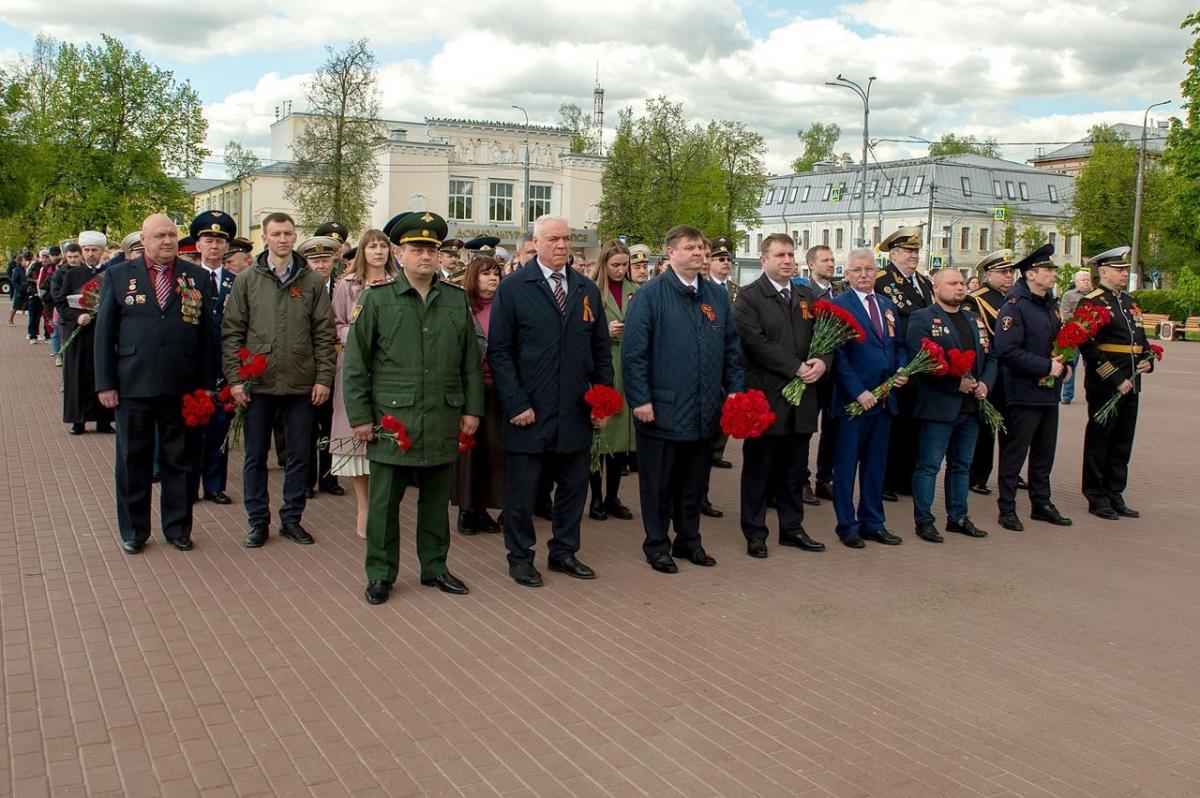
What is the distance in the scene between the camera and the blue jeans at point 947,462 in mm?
8719

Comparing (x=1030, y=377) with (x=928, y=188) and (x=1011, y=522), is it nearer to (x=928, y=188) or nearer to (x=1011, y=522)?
(x=1011, y=522)

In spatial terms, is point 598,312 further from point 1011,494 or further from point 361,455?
point 1011,494

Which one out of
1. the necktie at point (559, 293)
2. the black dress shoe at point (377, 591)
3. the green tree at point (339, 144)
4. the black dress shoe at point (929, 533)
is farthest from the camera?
the green tree at point (339, 144)

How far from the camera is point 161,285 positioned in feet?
24.7

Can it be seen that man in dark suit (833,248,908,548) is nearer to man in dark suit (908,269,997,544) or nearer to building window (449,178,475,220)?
man in dark suit (908,269,997,544)

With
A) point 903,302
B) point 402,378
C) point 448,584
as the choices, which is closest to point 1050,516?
point 903,302

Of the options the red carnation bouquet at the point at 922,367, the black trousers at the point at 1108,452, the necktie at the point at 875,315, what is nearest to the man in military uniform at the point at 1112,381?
the black trousers at the point at 1108,452

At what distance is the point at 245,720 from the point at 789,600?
3347 mm

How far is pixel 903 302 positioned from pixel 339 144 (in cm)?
4393

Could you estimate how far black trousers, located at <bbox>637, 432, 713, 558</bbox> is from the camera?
7434 mm

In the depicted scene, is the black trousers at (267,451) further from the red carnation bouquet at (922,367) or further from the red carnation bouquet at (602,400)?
the red carnation bouquet at (922,367)

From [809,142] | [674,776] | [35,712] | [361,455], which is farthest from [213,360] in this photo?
[809,142]

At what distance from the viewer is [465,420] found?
6812mm

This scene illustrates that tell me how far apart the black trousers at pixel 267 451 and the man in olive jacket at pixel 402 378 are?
147 centimetres
